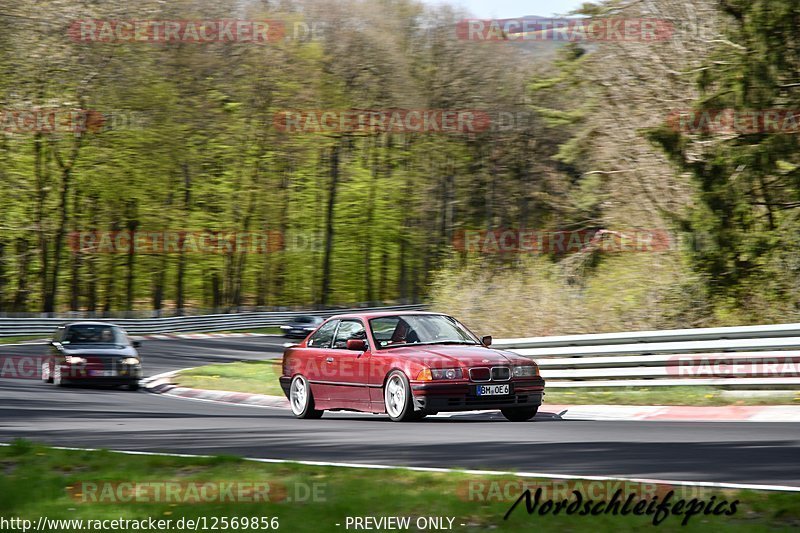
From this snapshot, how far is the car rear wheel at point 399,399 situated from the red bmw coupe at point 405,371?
0.01 m

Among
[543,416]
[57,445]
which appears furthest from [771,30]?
[57,445]

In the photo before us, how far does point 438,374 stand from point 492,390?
707 mm

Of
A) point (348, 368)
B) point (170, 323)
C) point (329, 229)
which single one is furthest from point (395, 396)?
point (329, 229)

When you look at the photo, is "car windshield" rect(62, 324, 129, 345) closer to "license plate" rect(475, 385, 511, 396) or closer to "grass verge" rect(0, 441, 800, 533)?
"license plate" rect(475, 385, 511, 396)

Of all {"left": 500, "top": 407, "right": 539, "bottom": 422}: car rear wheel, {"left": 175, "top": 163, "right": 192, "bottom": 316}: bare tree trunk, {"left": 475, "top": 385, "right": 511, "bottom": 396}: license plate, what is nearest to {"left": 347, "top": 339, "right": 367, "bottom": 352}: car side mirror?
{"left": 475, "top": 385, "right": 511, "bottom": 396}: license plate

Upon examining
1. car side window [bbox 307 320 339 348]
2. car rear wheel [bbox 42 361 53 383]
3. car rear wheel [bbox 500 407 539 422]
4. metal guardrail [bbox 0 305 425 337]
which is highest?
car side window [bbox 307 320 339 348]

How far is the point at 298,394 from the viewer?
1538cm

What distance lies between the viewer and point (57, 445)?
11.1 m

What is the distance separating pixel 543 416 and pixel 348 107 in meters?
43.5

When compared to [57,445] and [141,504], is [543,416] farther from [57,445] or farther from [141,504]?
[141,504]

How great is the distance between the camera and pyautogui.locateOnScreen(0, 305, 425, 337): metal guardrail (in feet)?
139

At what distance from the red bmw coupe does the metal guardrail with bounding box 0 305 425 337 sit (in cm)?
2449

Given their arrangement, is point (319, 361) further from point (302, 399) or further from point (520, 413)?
point (520, 413)

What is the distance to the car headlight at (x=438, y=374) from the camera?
1298 cm
